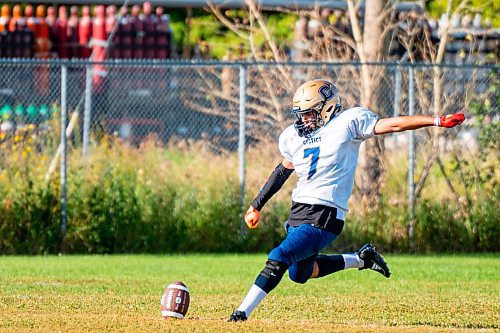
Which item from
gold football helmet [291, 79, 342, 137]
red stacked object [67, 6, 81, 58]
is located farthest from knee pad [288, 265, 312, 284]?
red stacked object [67, 6, 81, 58]

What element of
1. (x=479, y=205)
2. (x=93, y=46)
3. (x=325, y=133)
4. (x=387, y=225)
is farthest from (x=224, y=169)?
(x=93, y=46)

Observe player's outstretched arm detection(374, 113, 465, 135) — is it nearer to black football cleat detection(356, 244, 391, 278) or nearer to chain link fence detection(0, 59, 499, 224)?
black football cleat detection(356, 244, 391, 278)

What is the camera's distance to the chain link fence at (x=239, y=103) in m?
15.7

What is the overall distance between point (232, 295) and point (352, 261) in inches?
66.7

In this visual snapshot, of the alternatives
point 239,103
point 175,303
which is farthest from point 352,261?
point 239,103

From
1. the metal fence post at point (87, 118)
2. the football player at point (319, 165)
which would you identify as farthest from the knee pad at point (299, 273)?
the metal fence post at point (87, 118)

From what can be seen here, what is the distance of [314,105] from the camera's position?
29.5 ft

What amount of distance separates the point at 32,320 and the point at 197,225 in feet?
22.6

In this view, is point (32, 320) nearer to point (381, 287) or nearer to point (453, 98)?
point (381, 287)

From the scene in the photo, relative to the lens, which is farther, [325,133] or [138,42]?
[138,42]

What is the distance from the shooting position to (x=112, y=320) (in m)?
8.77

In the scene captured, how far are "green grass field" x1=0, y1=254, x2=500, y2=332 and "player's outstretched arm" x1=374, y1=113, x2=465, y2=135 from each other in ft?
4.84

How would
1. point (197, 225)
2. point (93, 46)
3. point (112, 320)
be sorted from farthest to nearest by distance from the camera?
point (93, 46)
point (197, 225)
point (112, 320)

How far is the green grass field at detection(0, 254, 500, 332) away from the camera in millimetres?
8680
